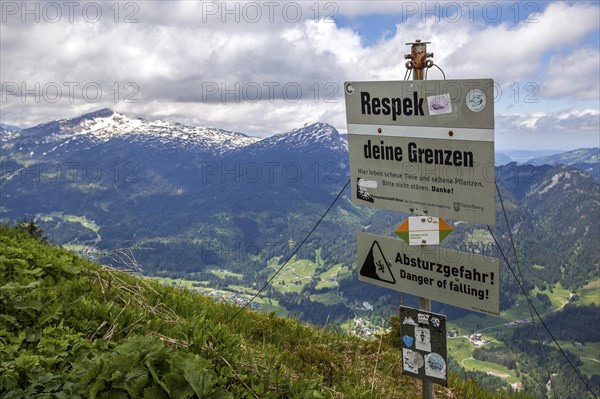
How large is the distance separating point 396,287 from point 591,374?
21146cm

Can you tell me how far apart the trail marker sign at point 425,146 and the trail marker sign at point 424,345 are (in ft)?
4.08

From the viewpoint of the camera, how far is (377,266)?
5.85m

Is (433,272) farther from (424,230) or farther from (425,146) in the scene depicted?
(425,146)

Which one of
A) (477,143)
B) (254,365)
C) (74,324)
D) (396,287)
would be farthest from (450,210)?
(74,324)

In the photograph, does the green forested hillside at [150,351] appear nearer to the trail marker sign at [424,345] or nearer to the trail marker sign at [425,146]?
the trail marker sign at [424,345]

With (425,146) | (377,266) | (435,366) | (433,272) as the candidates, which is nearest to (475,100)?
(425,146)

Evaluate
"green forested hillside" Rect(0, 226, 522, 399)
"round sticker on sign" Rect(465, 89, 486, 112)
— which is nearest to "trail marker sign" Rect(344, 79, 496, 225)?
"round sticker on sign" Rect(465, 89, 486, 112)

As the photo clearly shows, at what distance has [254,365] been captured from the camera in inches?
194

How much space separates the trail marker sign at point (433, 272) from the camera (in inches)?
193

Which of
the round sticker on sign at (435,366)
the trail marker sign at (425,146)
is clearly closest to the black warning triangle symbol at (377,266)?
the trail marker sign at (425,146)

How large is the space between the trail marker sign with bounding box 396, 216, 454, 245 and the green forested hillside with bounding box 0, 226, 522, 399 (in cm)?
187

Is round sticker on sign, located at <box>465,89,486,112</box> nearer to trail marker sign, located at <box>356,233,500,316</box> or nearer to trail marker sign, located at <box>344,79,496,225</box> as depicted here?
trail marker sign, located at <box>344,79,496,225</box>

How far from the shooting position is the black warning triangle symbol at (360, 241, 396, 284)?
5.75 metres

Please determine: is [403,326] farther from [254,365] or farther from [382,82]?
[382,82]
